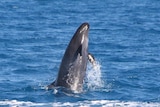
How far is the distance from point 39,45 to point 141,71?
30.6 feet

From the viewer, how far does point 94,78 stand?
106 ft

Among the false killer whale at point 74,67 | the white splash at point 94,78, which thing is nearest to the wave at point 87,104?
the false killer whale at point 74,67

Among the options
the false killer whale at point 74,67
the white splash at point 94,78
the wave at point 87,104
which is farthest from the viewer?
the white splash at point 94,78

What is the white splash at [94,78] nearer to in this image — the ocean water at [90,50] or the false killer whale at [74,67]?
the ocean water at [90,50]

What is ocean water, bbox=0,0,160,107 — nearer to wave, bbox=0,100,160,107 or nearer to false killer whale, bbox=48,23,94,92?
wave, bbox=0,100,160,107

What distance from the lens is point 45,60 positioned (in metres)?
38.2

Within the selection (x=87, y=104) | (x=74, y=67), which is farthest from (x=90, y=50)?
(x=87, y=104)

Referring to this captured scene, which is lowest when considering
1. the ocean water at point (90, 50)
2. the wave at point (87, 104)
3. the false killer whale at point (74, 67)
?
the ocean water at point (90, 50)

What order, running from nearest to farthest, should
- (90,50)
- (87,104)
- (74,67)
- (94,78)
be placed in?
(87,104) < (74,67) < (94,78) < (90,50)

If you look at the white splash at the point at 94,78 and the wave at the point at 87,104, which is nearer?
the wave at the point at 87,104

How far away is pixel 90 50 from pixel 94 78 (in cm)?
933

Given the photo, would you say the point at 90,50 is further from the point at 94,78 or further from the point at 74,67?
the point at 74,67

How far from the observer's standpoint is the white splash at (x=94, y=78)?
3150 centimetres

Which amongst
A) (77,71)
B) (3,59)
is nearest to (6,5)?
(3,59)
